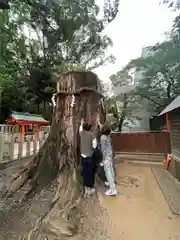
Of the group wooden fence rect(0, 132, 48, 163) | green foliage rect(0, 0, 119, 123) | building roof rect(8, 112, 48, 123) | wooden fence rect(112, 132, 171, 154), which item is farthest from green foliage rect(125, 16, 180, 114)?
wooden fence rect(0, 132, 48, 163)

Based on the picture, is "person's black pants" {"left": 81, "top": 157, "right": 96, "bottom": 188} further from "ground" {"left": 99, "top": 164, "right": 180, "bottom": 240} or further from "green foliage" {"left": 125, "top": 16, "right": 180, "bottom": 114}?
"green foliage" {"left": 125, "top": 16, "right": 180, "bottom": 114}

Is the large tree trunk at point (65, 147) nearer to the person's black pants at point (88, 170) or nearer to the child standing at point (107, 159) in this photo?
the person's black pants at point (88, 170)

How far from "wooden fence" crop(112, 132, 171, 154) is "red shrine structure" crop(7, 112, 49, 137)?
5151mm

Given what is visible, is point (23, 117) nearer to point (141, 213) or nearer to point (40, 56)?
point (40, 56)

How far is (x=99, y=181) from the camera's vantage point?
524 centimetres

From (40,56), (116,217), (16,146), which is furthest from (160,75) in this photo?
(116,217)

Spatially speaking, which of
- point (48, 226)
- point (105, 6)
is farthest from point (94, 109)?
point (105, 6)

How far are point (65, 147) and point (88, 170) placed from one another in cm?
100

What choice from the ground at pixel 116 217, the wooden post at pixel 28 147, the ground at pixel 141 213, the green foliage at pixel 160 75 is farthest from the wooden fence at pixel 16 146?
the green foliage at pixel 160 75

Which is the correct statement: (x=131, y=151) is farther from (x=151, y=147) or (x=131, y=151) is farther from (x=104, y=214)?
(x=104, y=214)

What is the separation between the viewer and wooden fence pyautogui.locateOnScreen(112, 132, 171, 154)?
9049mm

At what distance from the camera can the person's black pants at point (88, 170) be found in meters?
4.48

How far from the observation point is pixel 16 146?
9.12 m

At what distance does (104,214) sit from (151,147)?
643 centimetres
